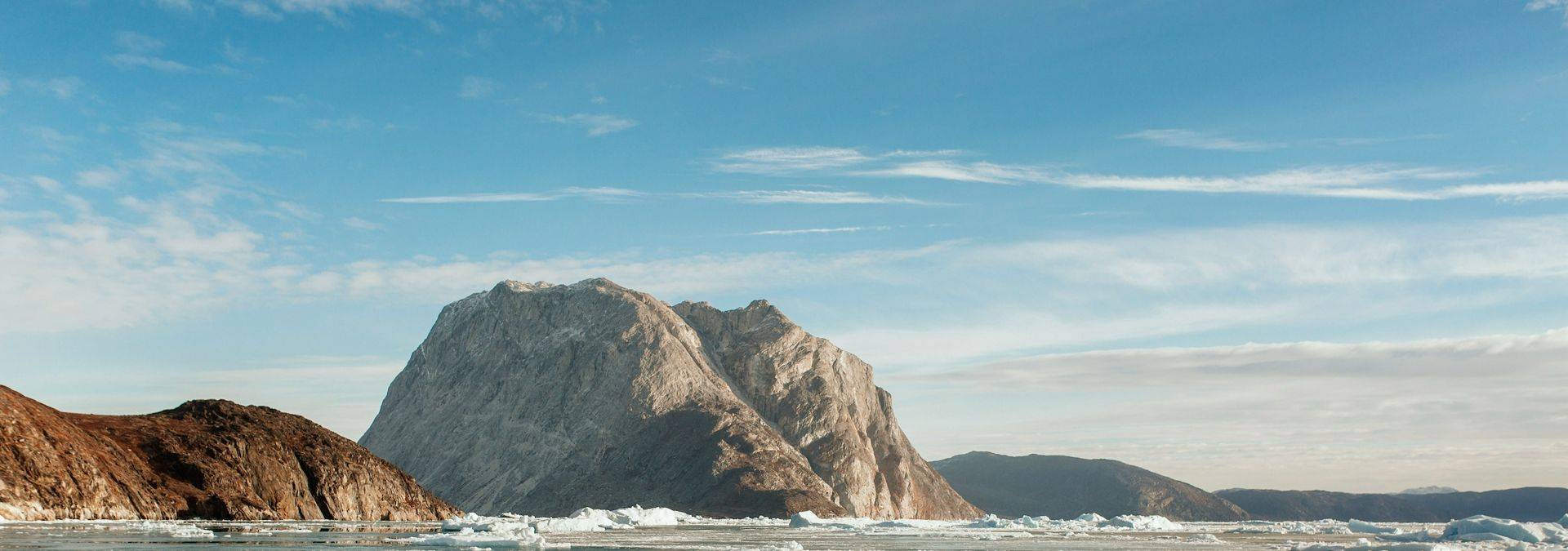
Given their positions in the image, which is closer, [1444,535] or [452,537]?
[452,537]

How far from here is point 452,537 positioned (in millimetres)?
61438

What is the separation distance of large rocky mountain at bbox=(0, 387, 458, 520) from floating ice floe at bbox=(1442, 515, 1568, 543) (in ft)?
306

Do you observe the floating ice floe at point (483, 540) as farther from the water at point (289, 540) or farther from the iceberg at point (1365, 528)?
the iceberg at point (1365, 528)

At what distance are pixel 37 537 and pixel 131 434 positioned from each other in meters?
54.5

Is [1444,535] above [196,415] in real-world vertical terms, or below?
below

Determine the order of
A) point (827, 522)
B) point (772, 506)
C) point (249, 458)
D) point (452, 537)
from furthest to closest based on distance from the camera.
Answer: point (772, 506) → point (827, 522) → point (249, 458) → point (452, 537)

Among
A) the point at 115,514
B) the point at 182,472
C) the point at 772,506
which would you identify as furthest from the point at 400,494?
the point at 772,506

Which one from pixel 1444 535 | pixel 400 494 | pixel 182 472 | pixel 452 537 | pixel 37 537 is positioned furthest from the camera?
pixel 400 494

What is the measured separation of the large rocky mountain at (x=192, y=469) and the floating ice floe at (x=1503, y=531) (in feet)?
306

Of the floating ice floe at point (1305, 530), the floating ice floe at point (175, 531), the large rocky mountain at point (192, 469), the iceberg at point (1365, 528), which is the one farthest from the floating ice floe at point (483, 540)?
the iceberg at point (1365, 528)

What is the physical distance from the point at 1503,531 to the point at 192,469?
328 ft

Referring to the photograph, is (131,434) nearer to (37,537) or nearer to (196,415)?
(196,415)

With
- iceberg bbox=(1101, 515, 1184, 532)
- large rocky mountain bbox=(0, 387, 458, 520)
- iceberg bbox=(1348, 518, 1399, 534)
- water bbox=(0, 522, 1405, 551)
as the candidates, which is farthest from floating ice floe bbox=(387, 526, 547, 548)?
iceberg bbox=(1348, 518, 1399, 534)

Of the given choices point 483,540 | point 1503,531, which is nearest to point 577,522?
point 483,540
